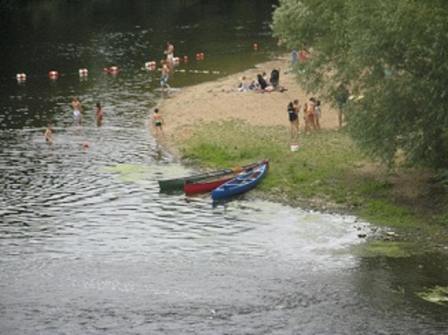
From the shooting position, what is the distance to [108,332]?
25828mm

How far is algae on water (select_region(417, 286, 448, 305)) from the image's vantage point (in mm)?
27859

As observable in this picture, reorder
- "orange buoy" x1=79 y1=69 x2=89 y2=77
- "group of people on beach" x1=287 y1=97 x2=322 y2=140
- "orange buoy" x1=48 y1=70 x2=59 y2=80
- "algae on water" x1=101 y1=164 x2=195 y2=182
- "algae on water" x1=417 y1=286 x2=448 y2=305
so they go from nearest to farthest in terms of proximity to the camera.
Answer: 1. "algae on water" x1=417 y1=286 x2=448 y2=305
2. "algae on water" x1=101 y1=164 x2=195 y2=182
3. "group of people on beach" x1=287 y1=97 x2=322 y2=140
4. "orange buoy" x1=48 y1=70 x2=59 y2=80
5. "orange buoy" x1=79 y1=69 x2=89 y2=77

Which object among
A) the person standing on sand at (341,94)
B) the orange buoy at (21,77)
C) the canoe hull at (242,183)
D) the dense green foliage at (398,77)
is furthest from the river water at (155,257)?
the orange buoy at (21,77)

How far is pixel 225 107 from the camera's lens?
181 feet

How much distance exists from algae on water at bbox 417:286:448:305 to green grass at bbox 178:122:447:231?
5.89 meters

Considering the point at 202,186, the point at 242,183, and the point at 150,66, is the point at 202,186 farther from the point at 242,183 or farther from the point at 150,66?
the point at 150,66

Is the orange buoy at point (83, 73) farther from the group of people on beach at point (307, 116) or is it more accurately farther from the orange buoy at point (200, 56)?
the group of people on beach at point (307, 116)

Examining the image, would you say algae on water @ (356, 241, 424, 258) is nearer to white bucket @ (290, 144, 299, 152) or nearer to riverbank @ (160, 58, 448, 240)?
riverbank @ (160, 58, 448, 240)

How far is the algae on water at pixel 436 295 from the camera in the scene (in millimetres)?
27859

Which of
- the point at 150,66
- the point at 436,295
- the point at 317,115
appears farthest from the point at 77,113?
the point at 436,295

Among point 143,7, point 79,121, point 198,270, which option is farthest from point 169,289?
point 143,7

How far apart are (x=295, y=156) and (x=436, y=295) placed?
1603 centimetres

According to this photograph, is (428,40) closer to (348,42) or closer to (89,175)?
(348,42)

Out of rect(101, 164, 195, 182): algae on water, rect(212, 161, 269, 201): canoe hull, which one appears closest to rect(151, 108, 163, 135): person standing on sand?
rect(101, 164, 195, 182): algae on water
